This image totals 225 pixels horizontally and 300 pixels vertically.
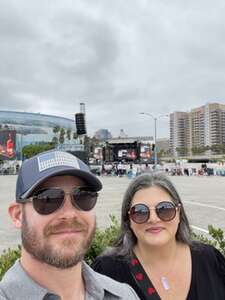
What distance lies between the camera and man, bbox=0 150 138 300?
1.39 metres

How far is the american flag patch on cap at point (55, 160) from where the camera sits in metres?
1.45

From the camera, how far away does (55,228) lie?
1.44 m

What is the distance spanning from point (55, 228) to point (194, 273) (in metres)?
1.19

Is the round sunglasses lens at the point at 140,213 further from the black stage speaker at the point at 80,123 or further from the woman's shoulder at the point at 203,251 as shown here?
the black stage speaker at the point at 80,123

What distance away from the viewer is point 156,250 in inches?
93.8

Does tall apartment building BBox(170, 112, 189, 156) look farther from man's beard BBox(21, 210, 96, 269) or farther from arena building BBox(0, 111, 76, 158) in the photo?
man's beard BBox(21, 210, 96, 269)

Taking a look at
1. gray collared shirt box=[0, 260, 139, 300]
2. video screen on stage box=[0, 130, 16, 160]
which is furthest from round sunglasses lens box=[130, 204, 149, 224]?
video screen on stage box=[0, 130, 16, 160]

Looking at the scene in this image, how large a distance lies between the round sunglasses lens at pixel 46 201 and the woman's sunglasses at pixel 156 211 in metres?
1.03

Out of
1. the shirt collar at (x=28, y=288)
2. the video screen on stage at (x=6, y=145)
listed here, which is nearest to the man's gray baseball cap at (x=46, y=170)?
the shirt collar at (x=28, y=288)

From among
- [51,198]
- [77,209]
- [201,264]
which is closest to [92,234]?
[77,209]

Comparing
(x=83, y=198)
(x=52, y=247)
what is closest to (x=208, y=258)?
(x=83, y=198)

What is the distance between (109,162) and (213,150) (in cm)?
7392

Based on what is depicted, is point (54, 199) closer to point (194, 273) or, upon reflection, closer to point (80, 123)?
point (194, 273)

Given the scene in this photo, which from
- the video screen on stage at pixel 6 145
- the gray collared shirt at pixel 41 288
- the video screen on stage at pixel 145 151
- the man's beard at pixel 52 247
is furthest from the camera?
the video screen on stage at pixel 6 145
